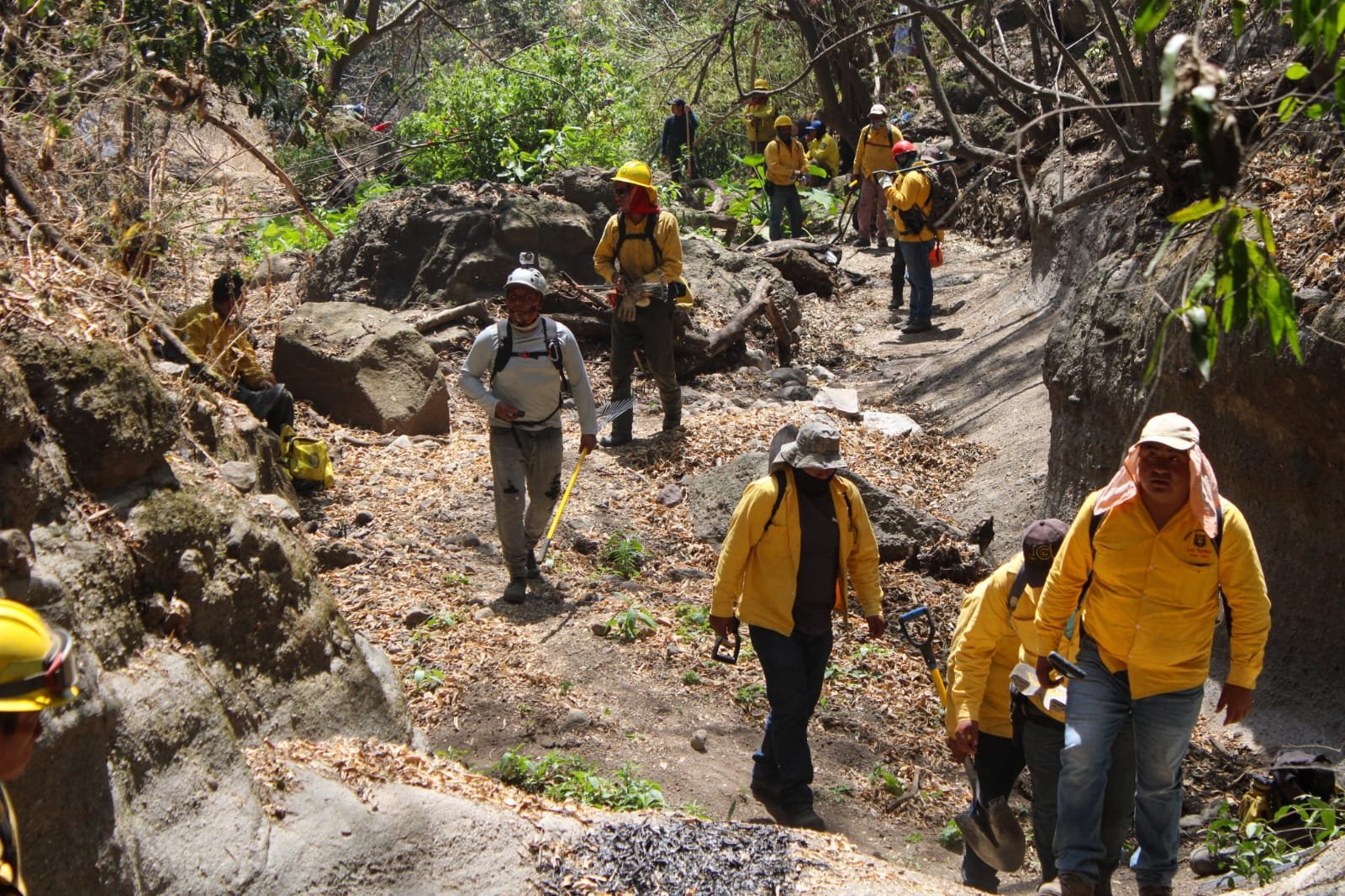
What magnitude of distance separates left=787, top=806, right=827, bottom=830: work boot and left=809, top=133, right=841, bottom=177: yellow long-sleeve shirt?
15.7m

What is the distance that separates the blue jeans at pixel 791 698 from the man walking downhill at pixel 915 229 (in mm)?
8618

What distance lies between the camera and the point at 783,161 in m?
17.1

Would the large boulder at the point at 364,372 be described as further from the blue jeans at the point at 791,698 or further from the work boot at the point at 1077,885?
the work boot at the point at 1077,885

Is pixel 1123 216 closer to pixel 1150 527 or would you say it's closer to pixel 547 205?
pixel 547 205

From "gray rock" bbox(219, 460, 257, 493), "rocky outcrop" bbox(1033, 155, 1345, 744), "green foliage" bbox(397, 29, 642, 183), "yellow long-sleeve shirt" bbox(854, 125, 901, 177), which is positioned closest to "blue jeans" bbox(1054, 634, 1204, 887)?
"rocky outcrop" bbox(1033, 155, 1345, 744)

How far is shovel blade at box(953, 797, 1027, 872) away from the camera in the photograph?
17.1 feet

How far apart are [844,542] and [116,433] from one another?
3035 millimetres

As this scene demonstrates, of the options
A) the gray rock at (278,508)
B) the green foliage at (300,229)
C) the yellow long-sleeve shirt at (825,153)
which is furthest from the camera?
the yellow long-sleeve shirt at (825,153)

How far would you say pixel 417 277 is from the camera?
13.7m

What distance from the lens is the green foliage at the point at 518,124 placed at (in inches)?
611

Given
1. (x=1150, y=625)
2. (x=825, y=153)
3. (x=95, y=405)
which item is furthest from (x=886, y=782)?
(x=825, y=153)

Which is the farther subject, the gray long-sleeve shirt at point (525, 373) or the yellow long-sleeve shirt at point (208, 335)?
the yellow long-sleeve shirt at point (208, 335)

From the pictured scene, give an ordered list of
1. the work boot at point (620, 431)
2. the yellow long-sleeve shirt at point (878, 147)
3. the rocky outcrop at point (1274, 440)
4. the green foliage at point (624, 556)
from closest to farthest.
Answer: the rocky outcrop at point (1274, 440), the green foliage at point (624, 556), the work boot at point (620, 431), the yellow long-sleeve shirt at point (878, 147)

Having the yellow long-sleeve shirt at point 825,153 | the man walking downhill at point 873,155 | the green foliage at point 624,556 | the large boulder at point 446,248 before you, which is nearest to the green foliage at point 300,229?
the large boulder at point 446,248
